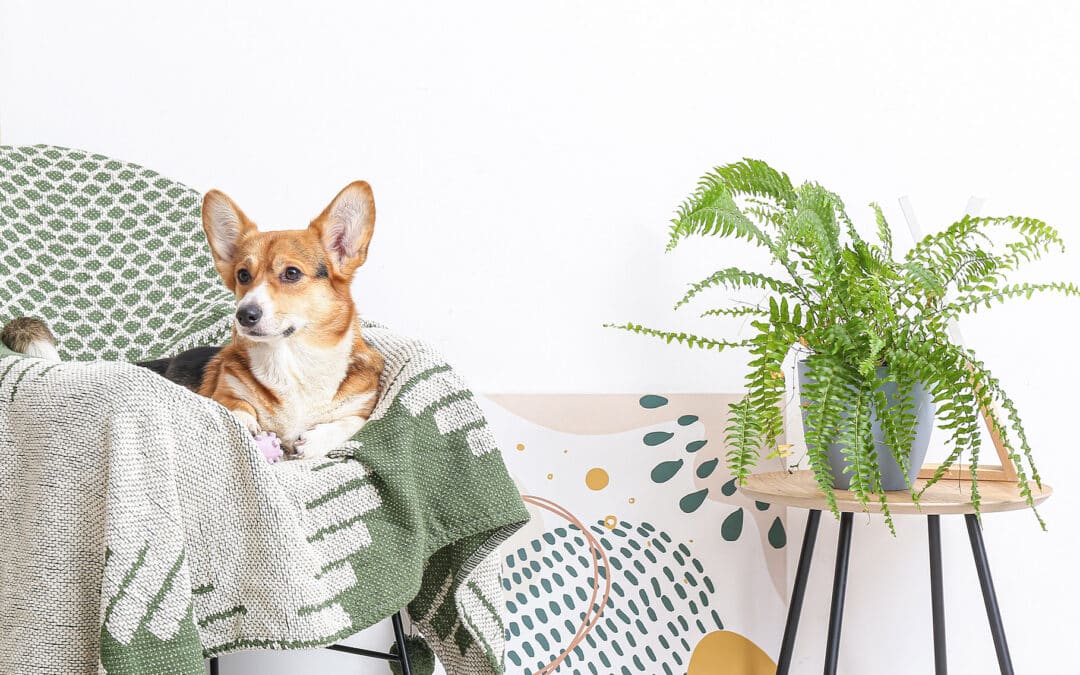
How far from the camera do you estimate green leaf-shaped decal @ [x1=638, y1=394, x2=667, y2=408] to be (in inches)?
56.7

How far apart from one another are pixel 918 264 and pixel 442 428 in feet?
2.15

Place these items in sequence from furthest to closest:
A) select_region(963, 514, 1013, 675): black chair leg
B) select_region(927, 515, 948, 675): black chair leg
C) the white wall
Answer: the white wall < select_region(927, 515, 948, 675): black chair leg < select_region(963, 514, 1013, 675): black chair leg

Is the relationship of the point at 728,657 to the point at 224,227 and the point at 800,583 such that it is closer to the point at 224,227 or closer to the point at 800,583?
the point at 800,583

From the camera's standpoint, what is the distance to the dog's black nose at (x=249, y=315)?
2.89 feet

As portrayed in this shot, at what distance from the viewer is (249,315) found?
88cm

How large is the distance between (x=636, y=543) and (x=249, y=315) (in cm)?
81

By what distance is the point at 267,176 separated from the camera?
139 cm

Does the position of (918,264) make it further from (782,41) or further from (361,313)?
(361,313)

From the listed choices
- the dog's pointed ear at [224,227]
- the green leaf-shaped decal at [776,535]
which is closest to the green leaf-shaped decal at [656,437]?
the green leaf-shaped decal at [776,535]

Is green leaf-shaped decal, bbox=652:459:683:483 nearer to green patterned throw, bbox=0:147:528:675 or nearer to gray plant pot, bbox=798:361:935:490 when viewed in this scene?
gray plant pot, bbox=798:361:935:490

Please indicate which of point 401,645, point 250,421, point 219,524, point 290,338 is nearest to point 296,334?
point 290,338

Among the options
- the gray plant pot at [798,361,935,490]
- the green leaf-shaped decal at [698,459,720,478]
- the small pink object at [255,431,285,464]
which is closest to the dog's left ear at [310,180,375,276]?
the small pink object at [255,431,285,464]

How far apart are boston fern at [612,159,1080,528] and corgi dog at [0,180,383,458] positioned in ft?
1.51

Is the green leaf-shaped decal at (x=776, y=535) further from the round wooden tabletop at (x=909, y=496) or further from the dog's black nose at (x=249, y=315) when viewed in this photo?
the dog's black nose at (x=249, y=315)
